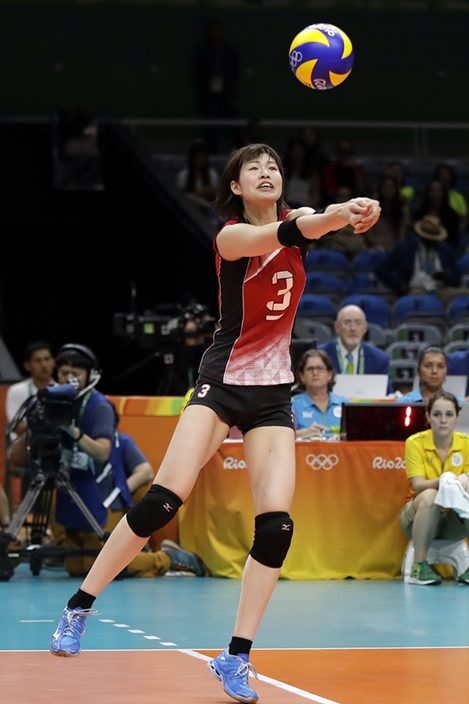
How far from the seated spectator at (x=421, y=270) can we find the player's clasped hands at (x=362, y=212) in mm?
10427

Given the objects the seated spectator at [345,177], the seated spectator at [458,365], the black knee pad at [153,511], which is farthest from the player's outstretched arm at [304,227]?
the seated spectator at [345,177]

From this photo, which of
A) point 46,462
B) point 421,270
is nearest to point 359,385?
point 46,462

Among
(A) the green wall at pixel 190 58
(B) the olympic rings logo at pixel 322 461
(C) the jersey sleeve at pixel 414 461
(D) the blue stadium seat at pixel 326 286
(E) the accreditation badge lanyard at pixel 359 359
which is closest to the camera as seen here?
(C) the jersey sleeve at pixel 414 461

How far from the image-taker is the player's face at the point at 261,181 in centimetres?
454

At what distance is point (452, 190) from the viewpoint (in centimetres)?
1650

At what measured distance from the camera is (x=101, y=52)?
61.3ft

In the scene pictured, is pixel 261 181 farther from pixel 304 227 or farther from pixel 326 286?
pixel 326 286

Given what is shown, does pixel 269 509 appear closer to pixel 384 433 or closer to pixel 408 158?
pixel 384 433

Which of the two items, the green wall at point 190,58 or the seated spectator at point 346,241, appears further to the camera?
the green wall at point 190,58

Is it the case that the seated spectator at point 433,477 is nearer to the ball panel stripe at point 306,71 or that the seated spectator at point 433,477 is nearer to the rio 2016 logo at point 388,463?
the rio 2016 logo at point 388,463

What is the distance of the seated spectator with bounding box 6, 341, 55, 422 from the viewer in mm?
10734

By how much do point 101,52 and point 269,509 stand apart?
15516mm

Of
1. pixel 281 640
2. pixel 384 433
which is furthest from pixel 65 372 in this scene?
pixel 281 640

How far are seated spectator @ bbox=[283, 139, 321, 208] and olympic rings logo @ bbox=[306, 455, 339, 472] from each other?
7526mm
